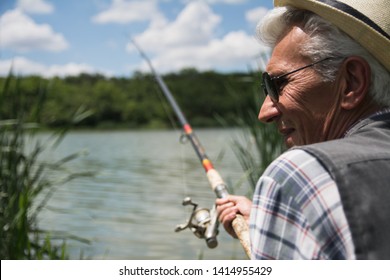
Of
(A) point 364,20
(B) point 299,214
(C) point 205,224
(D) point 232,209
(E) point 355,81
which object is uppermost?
(A) point 364,20

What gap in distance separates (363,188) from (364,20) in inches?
16.6

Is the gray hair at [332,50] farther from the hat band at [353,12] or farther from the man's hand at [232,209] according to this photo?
the man's hand at [232,209]

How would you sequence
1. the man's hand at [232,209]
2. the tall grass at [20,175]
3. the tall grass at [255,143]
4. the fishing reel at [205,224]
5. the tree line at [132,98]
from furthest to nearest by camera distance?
the tree line at [132,98] → the tall grass at [255,143] → the tall grass at [20,175] → the fishing reel at [205,224] → the man's hand at [232,209]

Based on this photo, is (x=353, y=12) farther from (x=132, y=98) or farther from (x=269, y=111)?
(x=132, y=98)

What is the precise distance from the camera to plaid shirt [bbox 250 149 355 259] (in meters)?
0.90

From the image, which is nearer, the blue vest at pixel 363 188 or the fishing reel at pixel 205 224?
the blue vest at pixel 363 188

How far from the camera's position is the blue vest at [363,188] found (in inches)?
35.3

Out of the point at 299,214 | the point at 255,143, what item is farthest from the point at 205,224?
the point at 255,143

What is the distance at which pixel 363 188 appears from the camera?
914mm

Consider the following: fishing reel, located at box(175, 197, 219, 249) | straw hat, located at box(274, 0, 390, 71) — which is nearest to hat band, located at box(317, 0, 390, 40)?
straw hat, located at box(274, 0, 390, 71)

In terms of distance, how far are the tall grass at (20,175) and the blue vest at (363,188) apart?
7.84 feet

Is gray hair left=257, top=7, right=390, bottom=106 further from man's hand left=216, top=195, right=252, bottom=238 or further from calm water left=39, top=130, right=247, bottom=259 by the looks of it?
calm water left=39, top=130, right=247, bottom=259

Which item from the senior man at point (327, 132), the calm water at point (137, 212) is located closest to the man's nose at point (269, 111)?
the senior man at point (327, 132)
